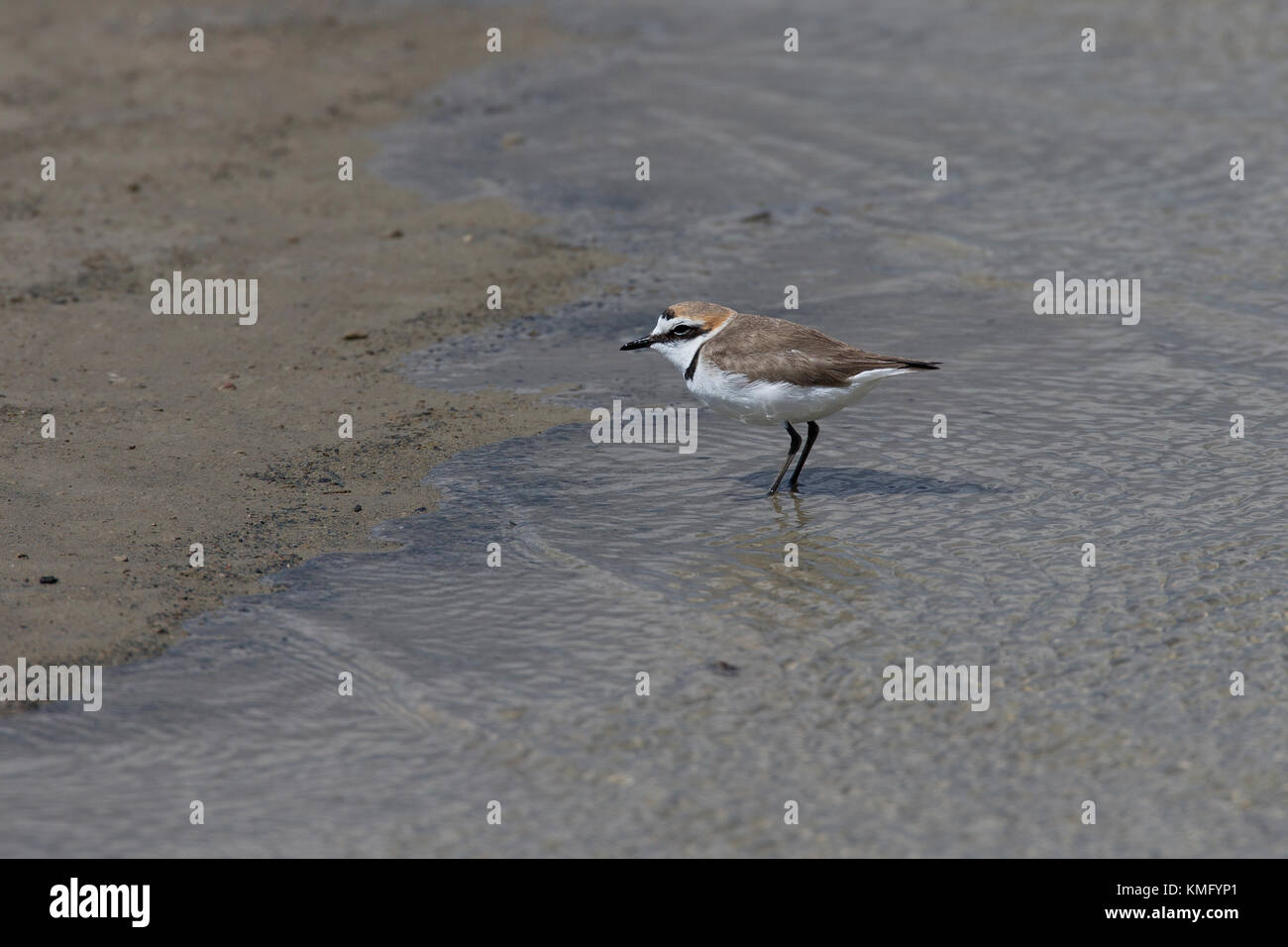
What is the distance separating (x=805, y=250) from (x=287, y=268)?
14.1 feet

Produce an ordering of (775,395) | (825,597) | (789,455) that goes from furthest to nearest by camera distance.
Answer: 1. (789,455)
2. (775,395)
3. (825,597)

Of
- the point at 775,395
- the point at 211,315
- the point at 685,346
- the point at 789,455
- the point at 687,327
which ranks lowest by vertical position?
the point at 789,455

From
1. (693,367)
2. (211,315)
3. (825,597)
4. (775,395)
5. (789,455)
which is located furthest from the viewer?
(211,315)

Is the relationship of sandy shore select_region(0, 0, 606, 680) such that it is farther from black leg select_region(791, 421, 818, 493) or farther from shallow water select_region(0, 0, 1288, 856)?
black leg select_region(791, 421, 818, 493)

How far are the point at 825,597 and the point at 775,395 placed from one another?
1420mm

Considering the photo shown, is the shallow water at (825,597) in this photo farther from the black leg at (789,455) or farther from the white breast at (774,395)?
the white breast at (774,395)

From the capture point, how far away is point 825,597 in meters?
7.14

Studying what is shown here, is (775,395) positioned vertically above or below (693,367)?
below

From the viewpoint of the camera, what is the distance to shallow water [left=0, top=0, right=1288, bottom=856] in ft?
18.1

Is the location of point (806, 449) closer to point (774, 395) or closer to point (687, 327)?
point (774, 395)

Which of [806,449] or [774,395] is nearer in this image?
[774,395]

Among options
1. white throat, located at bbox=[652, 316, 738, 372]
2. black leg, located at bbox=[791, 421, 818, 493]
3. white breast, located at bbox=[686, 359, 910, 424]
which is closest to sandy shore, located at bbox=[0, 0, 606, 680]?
white throat, located at bbox=[652, 316, 738, 372]

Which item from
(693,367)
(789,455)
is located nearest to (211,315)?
(693,367)
